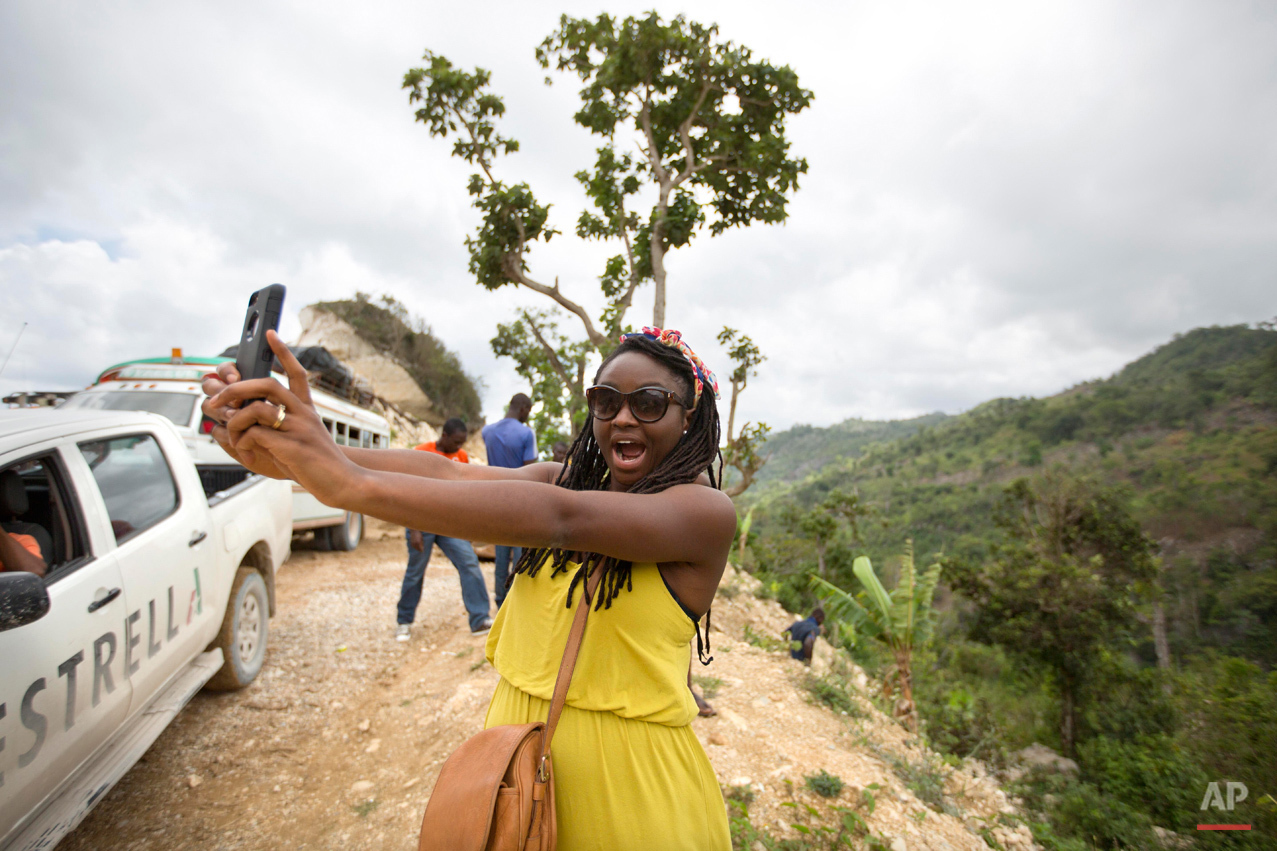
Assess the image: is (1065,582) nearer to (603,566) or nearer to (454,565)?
(454,565)

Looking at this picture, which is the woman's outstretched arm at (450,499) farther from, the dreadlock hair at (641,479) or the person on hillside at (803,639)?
the person on hillside at (803,639)

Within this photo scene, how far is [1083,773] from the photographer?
626 inches

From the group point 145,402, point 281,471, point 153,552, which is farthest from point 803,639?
point 281,471

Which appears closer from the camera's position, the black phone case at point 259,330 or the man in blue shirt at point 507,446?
the black phone case at point 259,330

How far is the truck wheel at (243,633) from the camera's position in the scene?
3.96 metres

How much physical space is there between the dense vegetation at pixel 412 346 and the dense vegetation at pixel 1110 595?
44.2 feet

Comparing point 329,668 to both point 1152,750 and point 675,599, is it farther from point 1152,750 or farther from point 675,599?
point 1152,750

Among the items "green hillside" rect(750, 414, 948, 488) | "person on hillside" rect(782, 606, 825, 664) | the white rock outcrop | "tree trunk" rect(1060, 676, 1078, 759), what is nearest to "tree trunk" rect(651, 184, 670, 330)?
"person on hillside" rect(782, 606, 825, 664)

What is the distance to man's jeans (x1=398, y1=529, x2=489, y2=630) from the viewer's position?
5.40 m

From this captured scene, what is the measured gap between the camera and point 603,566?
1.31 meters

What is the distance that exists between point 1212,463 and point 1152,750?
150 ft

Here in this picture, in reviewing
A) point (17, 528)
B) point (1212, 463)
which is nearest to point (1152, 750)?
point (17, 528)

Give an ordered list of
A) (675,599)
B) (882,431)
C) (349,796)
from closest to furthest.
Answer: (675,599) → (349,796) → (882,431)

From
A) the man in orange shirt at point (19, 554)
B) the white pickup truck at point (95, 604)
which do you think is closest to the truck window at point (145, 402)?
the white pickup truck at point (95, 604)
